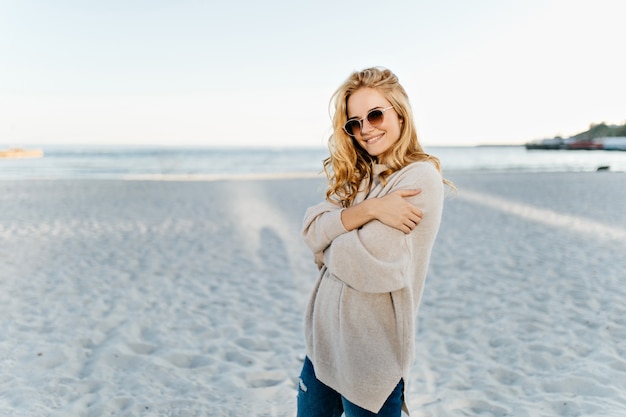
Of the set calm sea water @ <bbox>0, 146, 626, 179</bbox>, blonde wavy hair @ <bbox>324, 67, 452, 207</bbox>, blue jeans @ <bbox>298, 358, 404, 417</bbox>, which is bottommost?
calm sea water @ <bbox>0, 146, 626, 179</bbox>

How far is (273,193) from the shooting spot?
17344mm

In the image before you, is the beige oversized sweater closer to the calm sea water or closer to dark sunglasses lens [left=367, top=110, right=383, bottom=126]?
dark sunglasses lens [left=367, top=110, right=383, bottom=126]

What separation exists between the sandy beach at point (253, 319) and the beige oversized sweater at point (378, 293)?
55cm

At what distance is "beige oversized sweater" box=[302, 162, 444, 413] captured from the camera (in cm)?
150

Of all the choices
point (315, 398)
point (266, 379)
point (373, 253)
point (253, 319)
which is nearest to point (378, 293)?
point (373, 253)

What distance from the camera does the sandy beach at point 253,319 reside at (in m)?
3.36

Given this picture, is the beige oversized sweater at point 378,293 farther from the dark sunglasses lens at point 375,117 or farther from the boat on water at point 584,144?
the boat on water at point 584,144

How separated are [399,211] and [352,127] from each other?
1.40 feet

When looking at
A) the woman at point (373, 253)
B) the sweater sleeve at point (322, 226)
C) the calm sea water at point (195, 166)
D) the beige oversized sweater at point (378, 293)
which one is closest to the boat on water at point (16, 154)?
the calm sea water at point (195, 166)

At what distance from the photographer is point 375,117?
1.61 metres

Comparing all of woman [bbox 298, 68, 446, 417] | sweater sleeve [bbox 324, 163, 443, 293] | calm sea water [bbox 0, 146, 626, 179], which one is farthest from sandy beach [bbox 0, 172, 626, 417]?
calm sea water [bbox 0, 146, 626, 179]

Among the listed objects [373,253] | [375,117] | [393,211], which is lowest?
[373,253]

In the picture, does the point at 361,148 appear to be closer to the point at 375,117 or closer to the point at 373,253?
the point at 375,117

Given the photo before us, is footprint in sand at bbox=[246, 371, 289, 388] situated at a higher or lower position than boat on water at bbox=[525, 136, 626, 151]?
lower
